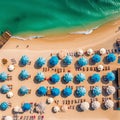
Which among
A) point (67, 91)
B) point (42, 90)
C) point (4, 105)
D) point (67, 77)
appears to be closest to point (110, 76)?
point (67, 77)

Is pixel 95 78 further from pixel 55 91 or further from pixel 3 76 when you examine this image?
pixel 3 76

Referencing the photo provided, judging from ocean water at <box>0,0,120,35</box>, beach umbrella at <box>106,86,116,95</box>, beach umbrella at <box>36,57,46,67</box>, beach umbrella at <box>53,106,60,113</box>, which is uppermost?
ocean water at <box>0,0,120,35</box>

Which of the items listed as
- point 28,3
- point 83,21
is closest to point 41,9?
point 28,3

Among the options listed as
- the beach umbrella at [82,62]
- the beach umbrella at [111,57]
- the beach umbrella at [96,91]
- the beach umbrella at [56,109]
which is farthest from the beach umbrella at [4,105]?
the beach umbrella at [111,57]


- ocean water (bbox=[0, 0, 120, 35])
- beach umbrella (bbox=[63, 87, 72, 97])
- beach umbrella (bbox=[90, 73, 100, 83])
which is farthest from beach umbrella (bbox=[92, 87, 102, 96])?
ocean water (bbox=[0, 0, 120, 35])

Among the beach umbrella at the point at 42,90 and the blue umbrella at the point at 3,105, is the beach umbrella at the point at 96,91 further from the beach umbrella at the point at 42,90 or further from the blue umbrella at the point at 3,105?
the blue umbrella at the point at 3,105

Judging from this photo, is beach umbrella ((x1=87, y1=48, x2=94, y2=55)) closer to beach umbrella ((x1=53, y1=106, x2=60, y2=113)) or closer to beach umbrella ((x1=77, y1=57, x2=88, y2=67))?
beach umbrella ((x1=77, y1=57, x2=88, y2=67))
